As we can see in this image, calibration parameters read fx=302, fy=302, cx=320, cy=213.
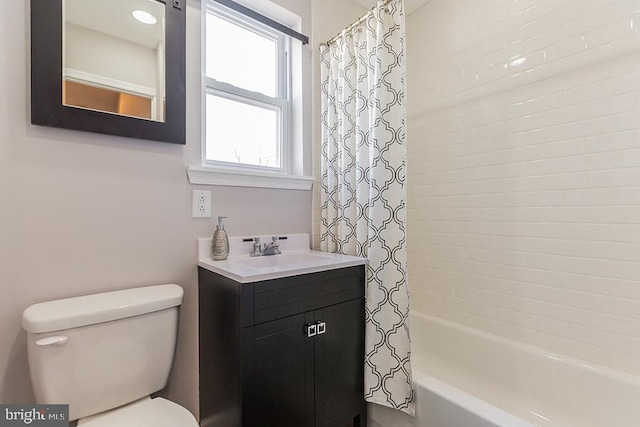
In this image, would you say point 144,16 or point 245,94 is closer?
point 144,16

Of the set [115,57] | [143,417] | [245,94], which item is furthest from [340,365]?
[115,57]

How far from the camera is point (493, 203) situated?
177 centimetres

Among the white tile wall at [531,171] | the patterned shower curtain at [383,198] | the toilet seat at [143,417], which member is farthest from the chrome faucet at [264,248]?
the white tile wall at [531,171]

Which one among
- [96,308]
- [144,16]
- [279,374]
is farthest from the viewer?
[144,16]

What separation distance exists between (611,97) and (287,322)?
1.74m

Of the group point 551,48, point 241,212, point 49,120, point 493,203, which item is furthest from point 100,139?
point 551,48

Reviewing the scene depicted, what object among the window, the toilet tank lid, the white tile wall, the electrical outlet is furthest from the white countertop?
the white tile wall

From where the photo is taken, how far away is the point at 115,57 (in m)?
1.26

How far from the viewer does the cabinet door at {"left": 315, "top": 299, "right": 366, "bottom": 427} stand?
1296 millimetres

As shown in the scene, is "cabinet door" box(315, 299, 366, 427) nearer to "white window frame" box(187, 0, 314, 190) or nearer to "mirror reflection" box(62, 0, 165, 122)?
"white window frame" box(187, 0, 314, 190)

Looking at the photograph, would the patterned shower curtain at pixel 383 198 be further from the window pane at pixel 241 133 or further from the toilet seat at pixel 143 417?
the toilet seat at pixel 143 417

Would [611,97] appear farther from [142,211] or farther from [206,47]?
[142,211]

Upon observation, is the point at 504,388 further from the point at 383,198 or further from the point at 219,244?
the point at 219,244

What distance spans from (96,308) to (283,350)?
673 millimetres
